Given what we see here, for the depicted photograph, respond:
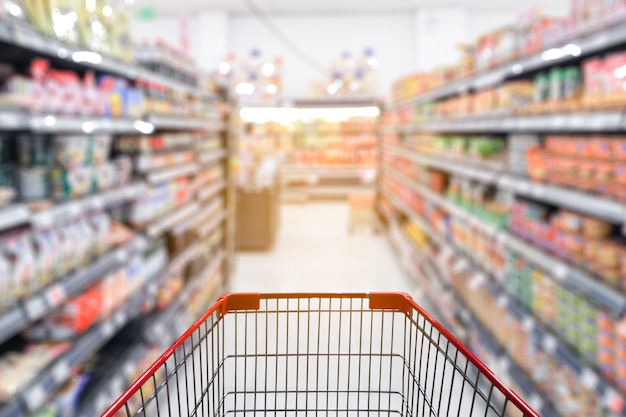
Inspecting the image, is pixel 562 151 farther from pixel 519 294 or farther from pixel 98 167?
pixel 98 167

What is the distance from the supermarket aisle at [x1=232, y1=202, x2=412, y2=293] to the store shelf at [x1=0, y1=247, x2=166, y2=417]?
2.84m

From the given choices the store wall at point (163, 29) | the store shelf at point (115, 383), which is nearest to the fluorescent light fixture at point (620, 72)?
the store shelf at point (115, 383)

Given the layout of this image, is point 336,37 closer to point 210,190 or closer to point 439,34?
point 439,34

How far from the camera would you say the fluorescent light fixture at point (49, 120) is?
6.13 feet

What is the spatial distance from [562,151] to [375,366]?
1263 mm

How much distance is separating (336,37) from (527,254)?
9967 mm

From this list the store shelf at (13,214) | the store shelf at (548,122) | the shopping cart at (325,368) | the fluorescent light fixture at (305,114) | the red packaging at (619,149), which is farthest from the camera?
the fluorescent light fixture at (305,114)

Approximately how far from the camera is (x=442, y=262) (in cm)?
436

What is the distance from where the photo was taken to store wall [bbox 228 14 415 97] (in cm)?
1172

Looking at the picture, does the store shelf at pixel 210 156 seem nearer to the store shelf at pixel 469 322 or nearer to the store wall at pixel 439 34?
the store shelf at pixel 469 322

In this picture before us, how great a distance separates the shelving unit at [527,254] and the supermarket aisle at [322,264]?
3.12 feet

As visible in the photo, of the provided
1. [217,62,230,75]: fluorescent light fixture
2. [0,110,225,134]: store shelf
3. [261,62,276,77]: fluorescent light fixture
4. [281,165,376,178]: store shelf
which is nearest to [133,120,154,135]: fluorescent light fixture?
[0,110,225,134]: store shelf

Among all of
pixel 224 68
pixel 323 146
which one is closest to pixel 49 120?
pixel 224 68

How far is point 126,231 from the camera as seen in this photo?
282 cm
